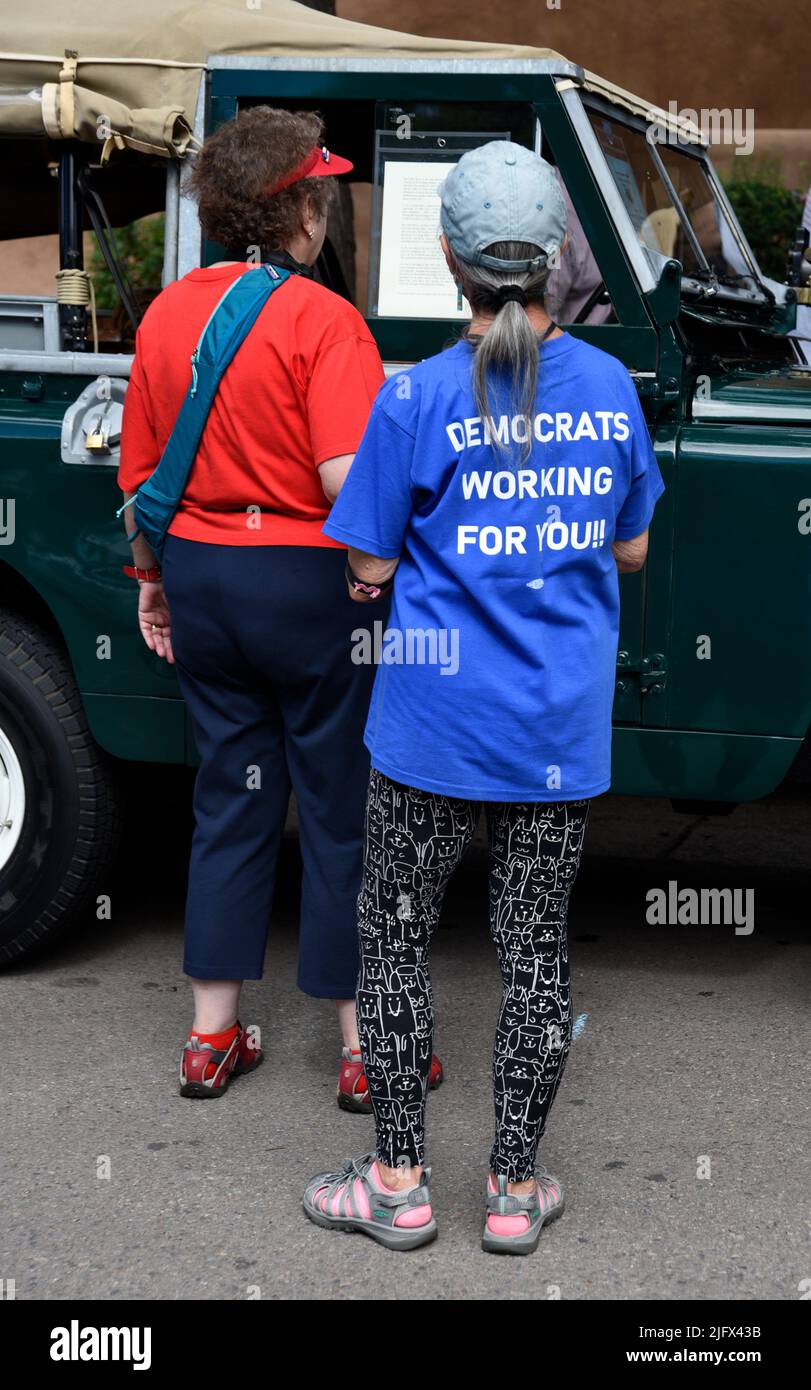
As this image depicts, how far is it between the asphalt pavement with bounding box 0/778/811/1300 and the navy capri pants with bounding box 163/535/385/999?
347mm

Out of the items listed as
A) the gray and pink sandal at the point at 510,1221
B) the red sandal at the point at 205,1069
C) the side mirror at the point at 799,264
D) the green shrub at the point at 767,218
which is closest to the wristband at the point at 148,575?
the red sandal at the point at 205,1069

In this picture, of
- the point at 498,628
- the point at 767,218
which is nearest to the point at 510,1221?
the point at 498,628

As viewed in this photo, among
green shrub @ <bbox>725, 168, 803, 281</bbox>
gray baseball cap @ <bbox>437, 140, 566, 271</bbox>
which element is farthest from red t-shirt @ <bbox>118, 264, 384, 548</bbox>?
green shrub @ <bbox>725, 168, 803, 281</bbox>

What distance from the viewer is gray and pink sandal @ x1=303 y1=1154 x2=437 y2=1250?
8.96 ft

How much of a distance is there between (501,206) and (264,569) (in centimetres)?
88

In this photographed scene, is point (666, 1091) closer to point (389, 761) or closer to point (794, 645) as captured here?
point (794, 645)

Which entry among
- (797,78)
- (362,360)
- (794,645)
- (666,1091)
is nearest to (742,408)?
(794,645)

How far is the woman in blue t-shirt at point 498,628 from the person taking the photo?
2.45 meters

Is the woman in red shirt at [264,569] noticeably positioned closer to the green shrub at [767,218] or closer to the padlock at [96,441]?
the padlock at [96,441]

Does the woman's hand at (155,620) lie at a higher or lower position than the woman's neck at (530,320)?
lower

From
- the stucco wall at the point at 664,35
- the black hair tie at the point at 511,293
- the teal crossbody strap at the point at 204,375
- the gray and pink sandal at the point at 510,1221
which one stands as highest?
the stucco wall at the point at 664,35

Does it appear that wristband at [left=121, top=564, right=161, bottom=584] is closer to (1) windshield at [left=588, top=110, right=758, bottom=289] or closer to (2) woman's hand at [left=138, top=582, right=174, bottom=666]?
(2) woman's hand at [left=138, top=582, right=174, bottom=666]

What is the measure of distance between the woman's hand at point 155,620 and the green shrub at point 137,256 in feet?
3.11

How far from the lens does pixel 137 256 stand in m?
5.16
